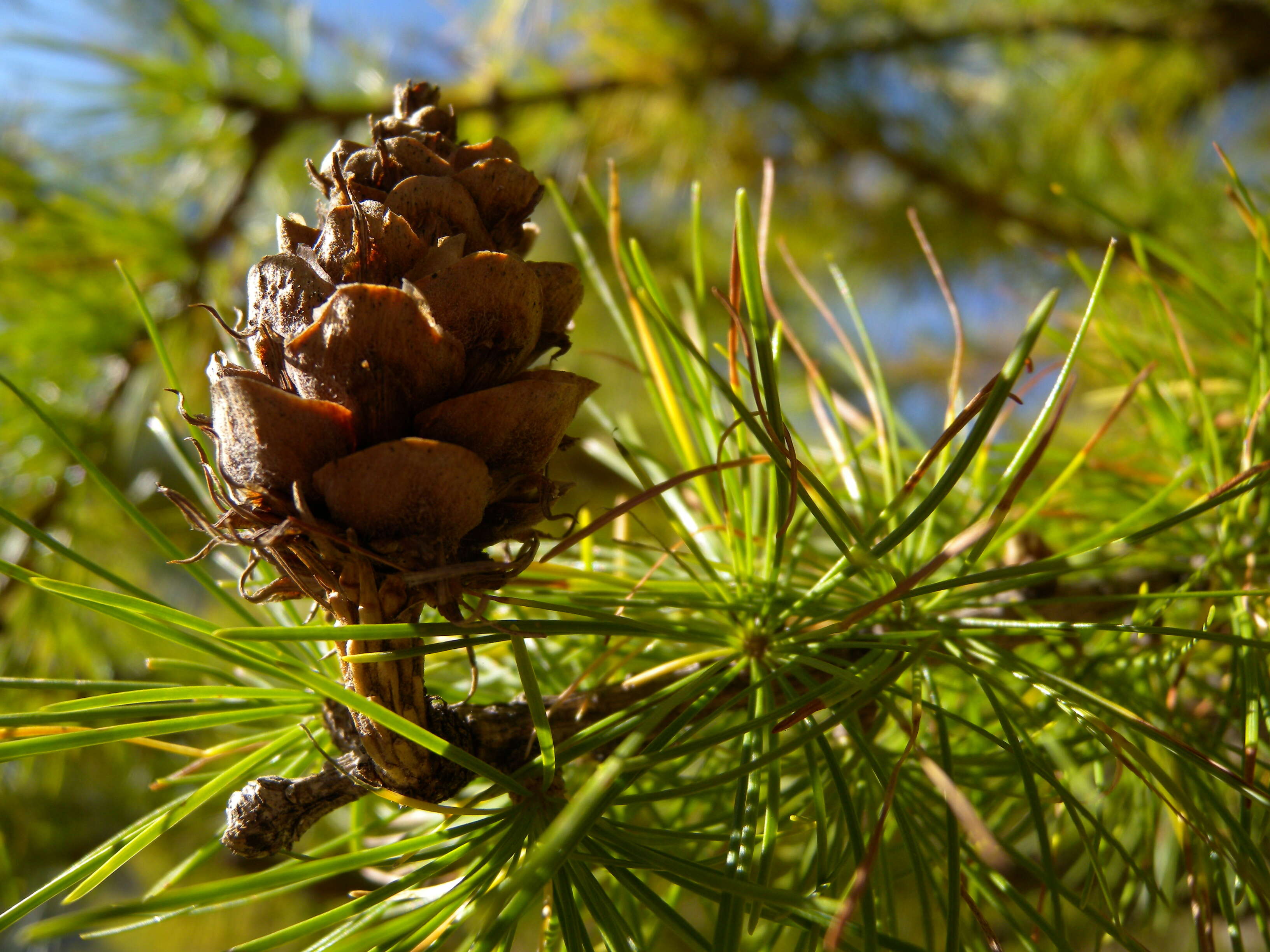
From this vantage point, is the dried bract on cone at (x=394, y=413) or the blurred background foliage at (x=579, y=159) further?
the blurred background foliage at (x=579, y=159)

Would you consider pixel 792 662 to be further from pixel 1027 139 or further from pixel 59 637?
pixel 1027 139

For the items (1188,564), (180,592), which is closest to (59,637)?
(1188,564)

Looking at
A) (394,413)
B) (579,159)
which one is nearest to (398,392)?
(394,413)

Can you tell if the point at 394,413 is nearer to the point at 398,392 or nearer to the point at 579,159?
the point at 398,392

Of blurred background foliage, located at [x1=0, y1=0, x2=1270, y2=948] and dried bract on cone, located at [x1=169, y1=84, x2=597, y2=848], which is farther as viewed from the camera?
blurred background foliage, located at [x1=0, y1=0, x2=1270, y2=948]

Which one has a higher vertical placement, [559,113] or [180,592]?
[559,113]

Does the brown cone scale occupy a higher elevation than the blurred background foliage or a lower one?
lower
